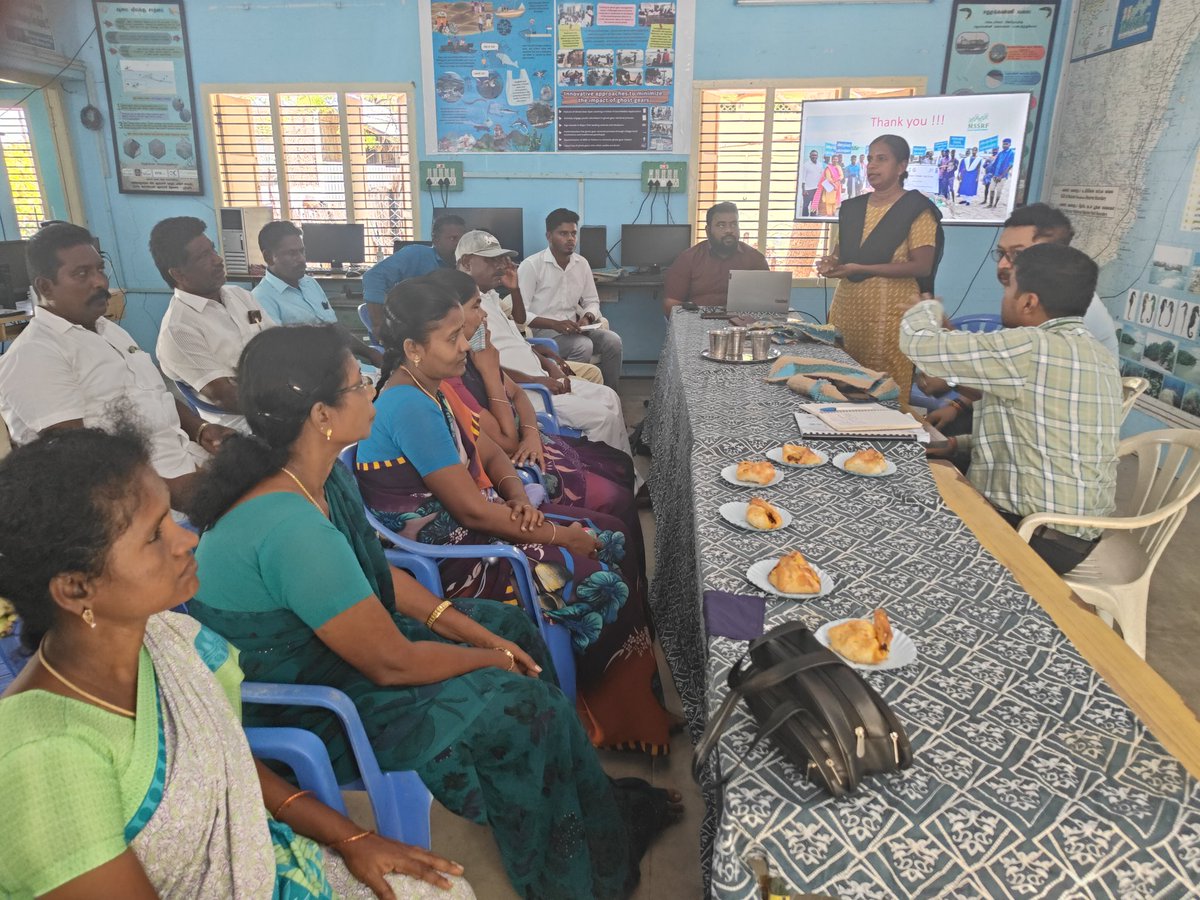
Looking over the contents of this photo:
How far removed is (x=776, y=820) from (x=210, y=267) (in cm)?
268

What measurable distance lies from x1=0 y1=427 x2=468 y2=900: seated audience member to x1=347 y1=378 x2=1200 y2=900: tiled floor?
0.66 m

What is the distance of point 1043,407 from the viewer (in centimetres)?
196

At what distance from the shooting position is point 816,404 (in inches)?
95.9

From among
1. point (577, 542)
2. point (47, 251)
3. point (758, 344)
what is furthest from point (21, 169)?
point (577, 542)

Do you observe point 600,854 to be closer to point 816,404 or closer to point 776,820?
point 776,820

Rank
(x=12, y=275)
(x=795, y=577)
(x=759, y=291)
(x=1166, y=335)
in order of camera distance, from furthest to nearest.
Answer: (x=12, y=275) < (x=759, y=291) < (x=1166, y=335) < (x=795, y=577)

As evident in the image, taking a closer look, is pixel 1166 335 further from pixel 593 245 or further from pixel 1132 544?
pixel 593 245

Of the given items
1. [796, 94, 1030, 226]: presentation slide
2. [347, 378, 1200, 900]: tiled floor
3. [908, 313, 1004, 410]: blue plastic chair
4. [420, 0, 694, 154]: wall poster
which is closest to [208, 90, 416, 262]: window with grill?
[420, 0, 694, 154]: wall poster

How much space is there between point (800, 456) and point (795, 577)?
0.69 m

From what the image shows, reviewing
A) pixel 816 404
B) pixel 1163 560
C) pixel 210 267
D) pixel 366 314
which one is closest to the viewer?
pixel 816 404

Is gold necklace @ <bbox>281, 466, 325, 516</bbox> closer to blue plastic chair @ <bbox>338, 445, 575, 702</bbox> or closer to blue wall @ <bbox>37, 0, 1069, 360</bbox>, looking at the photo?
blue plastic chair @ <bbox>338, 445, 575, 702</bbox>

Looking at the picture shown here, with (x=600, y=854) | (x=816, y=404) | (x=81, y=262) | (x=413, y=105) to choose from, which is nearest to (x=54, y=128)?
(x=413, y=105)

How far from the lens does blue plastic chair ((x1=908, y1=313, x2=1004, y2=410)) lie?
348cm

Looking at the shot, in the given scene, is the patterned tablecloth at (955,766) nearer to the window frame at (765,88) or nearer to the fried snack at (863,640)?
the fried snack at (863,640)
